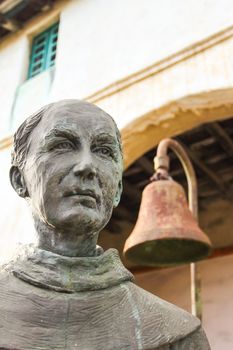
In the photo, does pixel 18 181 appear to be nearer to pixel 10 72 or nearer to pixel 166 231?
pixel 166 231

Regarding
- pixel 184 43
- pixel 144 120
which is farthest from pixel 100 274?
pixel 184 43

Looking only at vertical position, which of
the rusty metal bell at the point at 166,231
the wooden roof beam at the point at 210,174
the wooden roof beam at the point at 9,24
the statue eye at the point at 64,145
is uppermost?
the statue eye at the point at 64,145

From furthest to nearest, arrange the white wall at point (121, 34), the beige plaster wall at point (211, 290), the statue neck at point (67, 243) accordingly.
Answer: the beige plaster wall at point (211, 290) < the white wall at point (121, 34) < the statue neck at point (67, 243)

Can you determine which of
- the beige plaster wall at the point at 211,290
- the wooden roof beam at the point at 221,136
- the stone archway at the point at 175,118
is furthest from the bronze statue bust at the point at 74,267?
the beige plaster wall at the point at 211,290

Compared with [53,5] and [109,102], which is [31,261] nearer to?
[109,102]

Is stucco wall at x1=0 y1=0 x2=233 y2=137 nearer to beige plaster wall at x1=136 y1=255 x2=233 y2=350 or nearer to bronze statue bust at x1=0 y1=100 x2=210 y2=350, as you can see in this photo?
beige plaster wall at x1=136 y1=255 x2=233 y2=350

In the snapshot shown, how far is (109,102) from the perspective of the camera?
3824 millimetres

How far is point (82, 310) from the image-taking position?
2.92ft

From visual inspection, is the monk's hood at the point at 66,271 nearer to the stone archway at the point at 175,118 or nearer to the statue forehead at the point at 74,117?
the statue forehead at the point at 74,117

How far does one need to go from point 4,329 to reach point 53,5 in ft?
15.3

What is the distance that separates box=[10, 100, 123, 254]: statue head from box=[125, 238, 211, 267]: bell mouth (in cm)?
196

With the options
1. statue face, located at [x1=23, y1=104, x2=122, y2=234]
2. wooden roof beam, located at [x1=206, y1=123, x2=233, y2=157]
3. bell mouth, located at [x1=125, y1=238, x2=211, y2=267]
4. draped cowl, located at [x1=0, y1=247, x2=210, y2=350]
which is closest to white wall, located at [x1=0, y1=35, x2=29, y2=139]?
wooden roof beam, located at [x1=206, y1=123, x2=233, y2=157]

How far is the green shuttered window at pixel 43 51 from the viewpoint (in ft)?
16.1

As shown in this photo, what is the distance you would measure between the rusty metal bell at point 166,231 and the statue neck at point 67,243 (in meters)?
1.82
